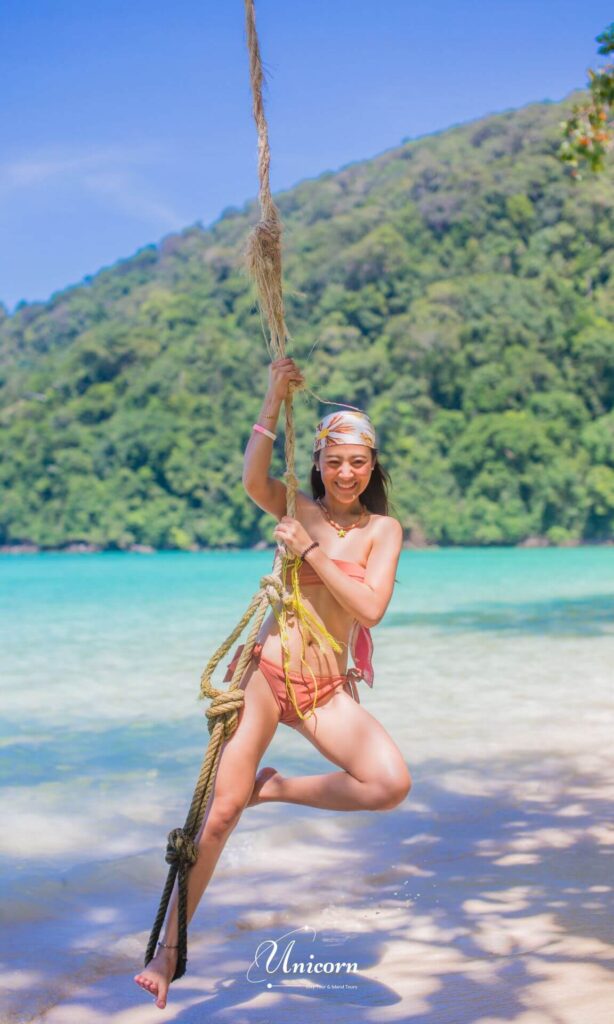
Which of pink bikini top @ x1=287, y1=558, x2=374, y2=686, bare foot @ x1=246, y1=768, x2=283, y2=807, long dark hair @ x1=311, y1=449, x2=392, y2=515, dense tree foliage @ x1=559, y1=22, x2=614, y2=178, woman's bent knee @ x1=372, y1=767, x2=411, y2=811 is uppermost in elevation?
dense tree foliage @ x1=559, y1=22, x2=614, y2=178

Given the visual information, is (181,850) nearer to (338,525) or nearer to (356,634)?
(356,634)

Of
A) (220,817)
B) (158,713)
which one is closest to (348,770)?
(220,817)

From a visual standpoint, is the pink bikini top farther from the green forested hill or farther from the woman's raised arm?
the green forested hill

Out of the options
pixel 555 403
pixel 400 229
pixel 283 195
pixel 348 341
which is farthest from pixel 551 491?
pixel 283 195

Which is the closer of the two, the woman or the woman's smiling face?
the woman

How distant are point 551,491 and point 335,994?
44825 mm

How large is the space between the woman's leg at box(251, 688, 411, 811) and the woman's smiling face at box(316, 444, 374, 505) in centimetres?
57

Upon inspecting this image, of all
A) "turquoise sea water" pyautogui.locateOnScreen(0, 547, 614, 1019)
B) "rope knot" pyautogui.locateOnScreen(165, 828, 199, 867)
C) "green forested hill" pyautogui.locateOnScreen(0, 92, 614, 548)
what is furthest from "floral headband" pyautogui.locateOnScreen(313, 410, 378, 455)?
"green forested hill" pyautogui.locateOnScreen(0, 92, 614, 548)

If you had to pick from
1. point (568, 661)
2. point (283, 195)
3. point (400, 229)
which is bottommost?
point (568, 661)

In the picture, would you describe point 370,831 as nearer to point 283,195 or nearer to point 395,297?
point 395,297

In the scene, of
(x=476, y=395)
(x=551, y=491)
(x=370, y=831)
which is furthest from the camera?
(x=476, y=395)

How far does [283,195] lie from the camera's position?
87125 millimetres

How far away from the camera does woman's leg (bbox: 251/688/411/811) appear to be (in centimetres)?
296

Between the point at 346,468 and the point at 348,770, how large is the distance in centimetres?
83
